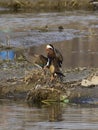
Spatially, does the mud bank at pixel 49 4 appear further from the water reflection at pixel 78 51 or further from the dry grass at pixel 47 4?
the water reflection at pixel 78 51

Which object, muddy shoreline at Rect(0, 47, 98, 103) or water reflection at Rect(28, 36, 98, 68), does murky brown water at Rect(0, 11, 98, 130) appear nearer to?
water reflection at Rect(28, 36, 98, 68)

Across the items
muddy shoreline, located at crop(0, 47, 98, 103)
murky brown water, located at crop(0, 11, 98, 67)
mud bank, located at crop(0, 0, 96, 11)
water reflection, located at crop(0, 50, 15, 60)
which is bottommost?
mud bank, located at crop(0, 0, 96, 11)

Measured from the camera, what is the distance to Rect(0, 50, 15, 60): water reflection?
2356cm

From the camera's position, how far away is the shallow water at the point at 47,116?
1205cm

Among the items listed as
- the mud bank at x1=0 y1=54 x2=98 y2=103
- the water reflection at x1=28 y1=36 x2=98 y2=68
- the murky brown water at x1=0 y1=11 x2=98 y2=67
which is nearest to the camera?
the mud bank at x1=0 y1=54 x2=98 y2=103

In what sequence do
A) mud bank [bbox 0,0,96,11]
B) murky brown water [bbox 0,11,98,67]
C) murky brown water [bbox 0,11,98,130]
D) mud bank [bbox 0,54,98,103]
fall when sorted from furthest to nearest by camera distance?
→ mud bank [bbox 0,0,96,11] < murky brown water [bbox 0,11,98,67] < mud bank [bbox 0,54,98,103] < murky brown water [bbox 0,11,98,130]

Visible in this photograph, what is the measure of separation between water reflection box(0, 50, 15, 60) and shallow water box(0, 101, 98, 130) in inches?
307

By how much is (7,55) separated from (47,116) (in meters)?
11.1

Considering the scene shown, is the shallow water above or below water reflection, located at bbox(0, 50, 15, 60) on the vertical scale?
above

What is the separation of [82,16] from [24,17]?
3932 millimetres

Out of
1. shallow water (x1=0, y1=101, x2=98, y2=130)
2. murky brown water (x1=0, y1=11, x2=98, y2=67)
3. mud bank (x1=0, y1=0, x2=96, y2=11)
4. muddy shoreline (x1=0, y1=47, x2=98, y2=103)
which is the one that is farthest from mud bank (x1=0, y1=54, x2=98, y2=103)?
mud bank (x1=0, y1=0, x2=96, y2=11)

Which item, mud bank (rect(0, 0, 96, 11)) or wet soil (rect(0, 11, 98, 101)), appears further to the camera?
mud bank (rect(0, 0, 96, 11))

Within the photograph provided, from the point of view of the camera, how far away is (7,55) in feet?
80.2

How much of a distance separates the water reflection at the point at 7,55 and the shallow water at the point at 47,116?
7.79 m
